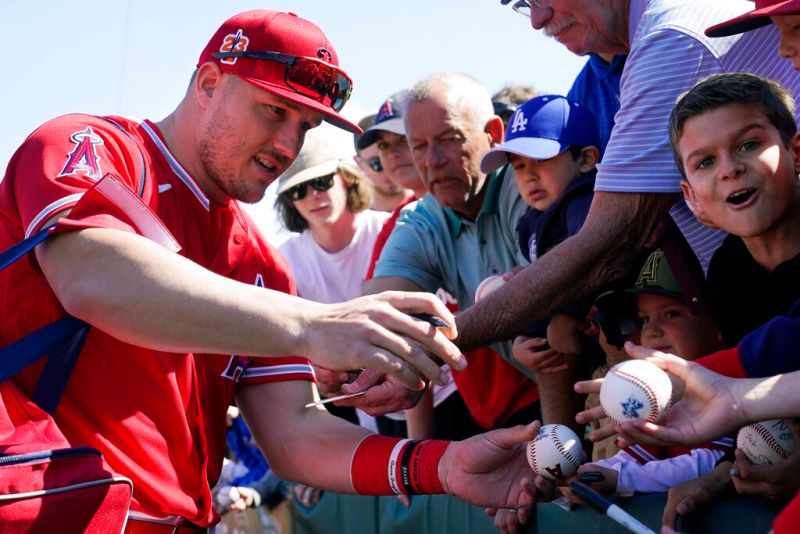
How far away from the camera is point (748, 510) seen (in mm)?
2764

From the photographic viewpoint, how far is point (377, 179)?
7047 mm

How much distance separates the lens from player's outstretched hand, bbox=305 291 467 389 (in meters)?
2.57

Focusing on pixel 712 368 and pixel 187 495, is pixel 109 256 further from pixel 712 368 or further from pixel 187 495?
pixel 712 368

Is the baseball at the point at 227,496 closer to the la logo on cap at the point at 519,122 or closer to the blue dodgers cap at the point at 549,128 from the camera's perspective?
the blue dodgers cap at the point at 549,128

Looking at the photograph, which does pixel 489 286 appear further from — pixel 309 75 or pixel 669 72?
pixel 309 75

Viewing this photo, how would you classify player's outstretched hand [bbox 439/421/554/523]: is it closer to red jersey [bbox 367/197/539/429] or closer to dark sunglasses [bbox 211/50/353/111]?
dark sunglasses [bbox 211/50/353/111]

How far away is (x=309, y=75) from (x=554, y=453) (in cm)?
145

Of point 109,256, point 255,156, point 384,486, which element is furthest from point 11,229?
point 384,486

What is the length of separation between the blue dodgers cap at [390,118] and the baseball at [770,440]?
384cm

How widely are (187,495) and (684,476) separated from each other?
156 cm

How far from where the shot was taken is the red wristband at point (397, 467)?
3.25 metres

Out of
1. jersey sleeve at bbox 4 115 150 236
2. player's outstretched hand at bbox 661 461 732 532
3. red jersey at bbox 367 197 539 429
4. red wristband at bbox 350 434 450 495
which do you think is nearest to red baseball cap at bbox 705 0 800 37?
player's outstretched hand at bbox 661 461 732 532

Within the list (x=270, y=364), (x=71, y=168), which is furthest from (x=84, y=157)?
(x=270, y=364)

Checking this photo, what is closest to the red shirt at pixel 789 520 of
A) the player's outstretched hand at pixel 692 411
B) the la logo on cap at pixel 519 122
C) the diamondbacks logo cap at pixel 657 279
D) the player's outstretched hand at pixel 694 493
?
the player's outstretched hand at pixel 692 411
